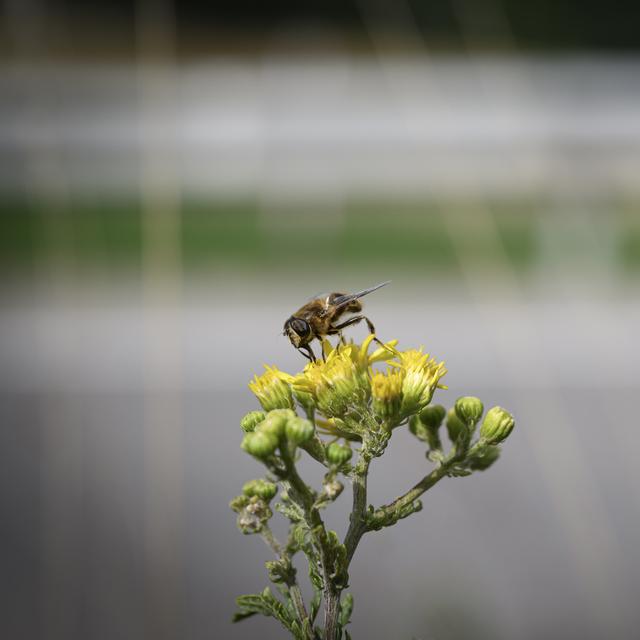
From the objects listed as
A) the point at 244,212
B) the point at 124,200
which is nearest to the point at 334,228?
the point at 244,212

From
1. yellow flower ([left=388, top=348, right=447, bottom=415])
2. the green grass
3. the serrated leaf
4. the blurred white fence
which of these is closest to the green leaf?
the serrated leaf

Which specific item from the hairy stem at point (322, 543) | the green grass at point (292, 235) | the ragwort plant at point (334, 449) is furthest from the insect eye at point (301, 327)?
the green grass at point (292, 235)

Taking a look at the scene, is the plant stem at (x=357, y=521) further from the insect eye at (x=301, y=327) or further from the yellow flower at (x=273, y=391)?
the insect eye at (x=301, y=327)

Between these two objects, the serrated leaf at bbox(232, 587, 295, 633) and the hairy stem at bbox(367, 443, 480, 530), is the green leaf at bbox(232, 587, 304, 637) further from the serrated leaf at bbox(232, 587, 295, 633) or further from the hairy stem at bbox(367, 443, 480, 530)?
the hairy stem at bbox(367, 443, 480, 530)

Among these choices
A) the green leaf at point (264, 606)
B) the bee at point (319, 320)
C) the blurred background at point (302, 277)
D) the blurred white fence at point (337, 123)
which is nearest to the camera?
the green leaf at point (264, 606)

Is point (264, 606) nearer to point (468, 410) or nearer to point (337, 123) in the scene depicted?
point (468, 410)

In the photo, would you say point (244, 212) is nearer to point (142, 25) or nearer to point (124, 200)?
point (124, 200)
